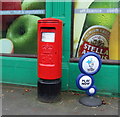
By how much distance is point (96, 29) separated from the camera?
16.5ft

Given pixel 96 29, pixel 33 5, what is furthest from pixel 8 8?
pixel 96 29

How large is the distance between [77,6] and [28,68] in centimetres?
207

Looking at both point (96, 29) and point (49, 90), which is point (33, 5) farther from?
point (49, 90)

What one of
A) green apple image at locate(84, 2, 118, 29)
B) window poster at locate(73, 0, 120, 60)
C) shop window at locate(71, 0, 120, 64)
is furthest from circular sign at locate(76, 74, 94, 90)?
green apple image at locate(84, 2, 118, 29)

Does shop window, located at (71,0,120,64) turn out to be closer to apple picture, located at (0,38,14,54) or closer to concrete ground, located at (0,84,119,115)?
concrete ground, located at (0,84,119,115)

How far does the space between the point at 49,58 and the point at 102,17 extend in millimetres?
1744

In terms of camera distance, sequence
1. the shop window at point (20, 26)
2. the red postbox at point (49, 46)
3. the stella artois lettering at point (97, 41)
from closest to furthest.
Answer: the red postbox at point (49, 46)
the stella artois lettering at point (97, 41)
the shop window at point (20, 26)

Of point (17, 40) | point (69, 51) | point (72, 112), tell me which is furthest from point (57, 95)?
point (17, 40)

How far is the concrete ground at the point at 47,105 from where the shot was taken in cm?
397

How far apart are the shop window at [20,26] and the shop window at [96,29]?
103 centimetres

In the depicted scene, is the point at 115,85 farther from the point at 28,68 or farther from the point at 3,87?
the point at 3,87

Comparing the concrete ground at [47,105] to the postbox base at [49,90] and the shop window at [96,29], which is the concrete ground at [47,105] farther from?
the shop window at [96,29]

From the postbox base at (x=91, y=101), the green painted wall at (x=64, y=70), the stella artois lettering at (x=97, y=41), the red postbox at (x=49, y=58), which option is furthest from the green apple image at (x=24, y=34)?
the postbox base at (x=91, y=101)

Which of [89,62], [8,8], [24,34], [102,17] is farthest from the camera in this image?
[8,8]
